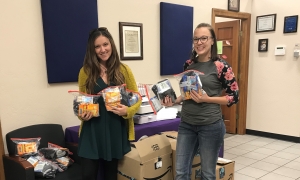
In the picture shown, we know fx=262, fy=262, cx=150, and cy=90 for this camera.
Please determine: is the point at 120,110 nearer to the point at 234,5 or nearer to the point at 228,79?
the point at 228,79

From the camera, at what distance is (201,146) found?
176cm

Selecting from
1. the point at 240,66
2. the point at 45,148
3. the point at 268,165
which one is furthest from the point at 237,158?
the point at 45,148

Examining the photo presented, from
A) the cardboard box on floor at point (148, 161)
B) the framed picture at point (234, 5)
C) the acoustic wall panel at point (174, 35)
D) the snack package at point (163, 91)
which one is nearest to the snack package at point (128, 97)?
the snack package at point (163, 91)

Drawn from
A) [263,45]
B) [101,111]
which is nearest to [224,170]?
[101,111]

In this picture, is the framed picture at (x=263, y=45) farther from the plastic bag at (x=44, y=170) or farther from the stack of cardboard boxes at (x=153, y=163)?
the plastic bag at (x=44, y=170)

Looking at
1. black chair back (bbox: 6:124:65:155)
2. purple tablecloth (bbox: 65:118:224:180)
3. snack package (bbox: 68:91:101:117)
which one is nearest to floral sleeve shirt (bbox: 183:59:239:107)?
snack package (bbox: 68:91:101:117)

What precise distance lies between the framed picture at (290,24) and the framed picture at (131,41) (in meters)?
2.42

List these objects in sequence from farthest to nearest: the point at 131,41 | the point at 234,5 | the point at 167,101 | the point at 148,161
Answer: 1. the point at 234,5
2. the point at 131,41
3. the point at 148,161
4. the point at 167,101

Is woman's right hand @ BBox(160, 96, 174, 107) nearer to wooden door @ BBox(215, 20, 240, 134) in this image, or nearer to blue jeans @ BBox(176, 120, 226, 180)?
blue jeans @ BBox(176, 120, 226, 180)

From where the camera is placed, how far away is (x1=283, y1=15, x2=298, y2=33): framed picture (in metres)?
3.94

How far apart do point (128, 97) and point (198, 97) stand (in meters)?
0.51

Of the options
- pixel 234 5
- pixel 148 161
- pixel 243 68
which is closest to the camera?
pixel 148 161

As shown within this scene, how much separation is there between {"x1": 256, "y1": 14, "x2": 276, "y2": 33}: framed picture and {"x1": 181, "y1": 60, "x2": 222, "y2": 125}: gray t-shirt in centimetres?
303

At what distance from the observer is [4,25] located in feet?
7.09
